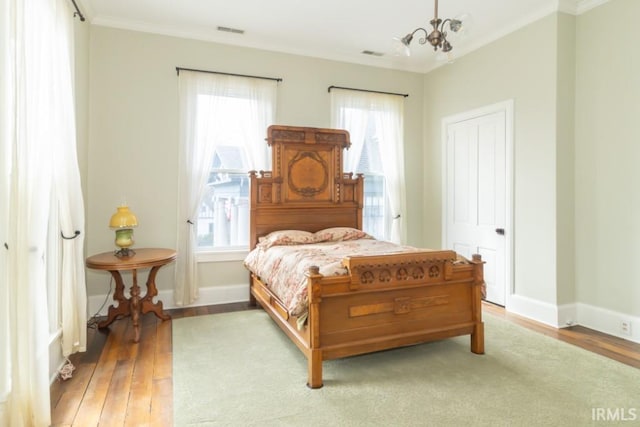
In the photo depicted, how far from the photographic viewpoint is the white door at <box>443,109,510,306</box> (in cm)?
420

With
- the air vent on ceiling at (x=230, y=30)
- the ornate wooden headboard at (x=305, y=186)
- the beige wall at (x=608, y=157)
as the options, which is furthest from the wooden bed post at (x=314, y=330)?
the air vent on ceiling at (x=230, y=30)

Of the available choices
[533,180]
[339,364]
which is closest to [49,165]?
[339,364]

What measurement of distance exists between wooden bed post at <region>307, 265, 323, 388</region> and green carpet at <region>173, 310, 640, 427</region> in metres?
0.08

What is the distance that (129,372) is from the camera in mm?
2641

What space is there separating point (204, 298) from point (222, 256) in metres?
0.51

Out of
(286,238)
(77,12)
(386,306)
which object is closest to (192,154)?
(286,238)

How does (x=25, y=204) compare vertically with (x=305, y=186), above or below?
below

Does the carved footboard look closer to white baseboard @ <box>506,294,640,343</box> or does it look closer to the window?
white baseboard @ <box>506,294,640,343</box>

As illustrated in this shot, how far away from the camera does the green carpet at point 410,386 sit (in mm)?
2055

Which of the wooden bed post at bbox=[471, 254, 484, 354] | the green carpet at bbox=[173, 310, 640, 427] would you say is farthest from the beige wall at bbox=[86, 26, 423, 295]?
the wooden bed post at bbox=[471, 254, 484, 354]

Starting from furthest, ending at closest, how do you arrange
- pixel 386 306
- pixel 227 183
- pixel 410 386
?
pixel 227 183 → pixel 386 306 → pixel 410 386

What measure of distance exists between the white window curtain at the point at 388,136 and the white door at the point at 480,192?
1.96 feet

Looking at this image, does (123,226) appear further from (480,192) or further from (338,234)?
(480,192)

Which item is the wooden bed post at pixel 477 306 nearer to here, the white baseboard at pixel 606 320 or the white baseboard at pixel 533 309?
the white baseboard at pixel 533 309
